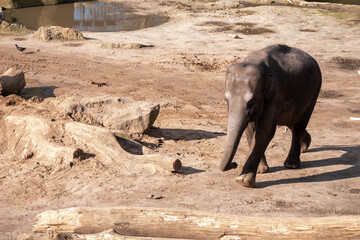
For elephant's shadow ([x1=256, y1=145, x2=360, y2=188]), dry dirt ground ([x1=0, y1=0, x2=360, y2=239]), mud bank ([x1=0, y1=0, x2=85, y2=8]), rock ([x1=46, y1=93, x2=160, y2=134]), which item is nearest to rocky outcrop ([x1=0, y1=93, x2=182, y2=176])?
rock ([x1=46, y1=93, x2=160, y2=134])

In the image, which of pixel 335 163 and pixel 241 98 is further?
pixel 335 163

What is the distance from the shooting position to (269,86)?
21.6 ft

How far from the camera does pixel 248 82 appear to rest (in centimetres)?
628

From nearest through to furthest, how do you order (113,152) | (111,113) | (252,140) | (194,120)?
(252,140) < (113,152) < (111,113) < (194,120)

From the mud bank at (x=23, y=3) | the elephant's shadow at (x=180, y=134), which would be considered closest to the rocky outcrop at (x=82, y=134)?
the elephant's shadow at (x=180, y=134)

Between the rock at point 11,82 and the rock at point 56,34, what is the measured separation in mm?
6820

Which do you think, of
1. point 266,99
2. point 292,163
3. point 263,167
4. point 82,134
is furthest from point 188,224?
point 82,134

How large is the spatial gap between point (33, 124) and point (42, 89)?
4.46 metres

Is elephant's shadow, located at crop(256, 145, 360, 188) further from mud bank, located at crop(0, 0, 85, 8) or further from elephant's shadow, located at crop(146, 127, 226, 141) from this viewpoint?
mud bank, located at crop(0, 0, 85, 8)

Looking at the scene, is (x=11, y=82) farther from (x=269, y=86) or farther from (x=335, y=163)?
(x=335, y=163)

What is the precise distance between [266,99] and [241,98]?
525 millimetres

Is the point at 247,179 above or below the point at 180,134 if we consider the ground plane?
above

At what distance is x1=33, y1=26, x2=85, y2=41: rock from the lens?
17.8 m

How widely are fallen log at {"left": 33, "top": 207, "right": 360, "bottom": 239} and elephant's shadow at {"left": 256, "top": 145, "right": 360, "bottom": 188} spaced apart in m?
2.47
